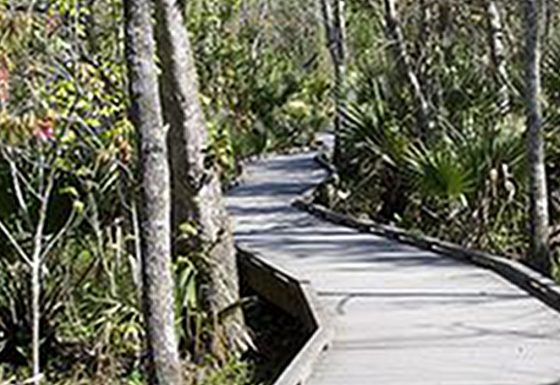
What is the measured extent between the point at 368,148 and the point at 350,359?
9.29m

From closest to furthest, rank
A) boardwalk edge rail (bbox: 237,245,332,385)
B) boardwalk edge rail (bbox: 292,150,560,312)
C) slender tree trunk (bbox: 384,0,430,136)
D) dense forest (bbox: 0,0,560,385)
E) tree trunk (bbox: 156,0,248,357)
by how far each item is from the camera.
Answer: dense forest (bbox: 0,0,560,385) < boardwalk edge rail (bbox: 237,245,332,385) < boardwalk edge rail (bbox: 292,150,560,312) < tree trunk (bbox: 156,0,248,357) < slender tree trunk (bbox: 384,0,430,136)

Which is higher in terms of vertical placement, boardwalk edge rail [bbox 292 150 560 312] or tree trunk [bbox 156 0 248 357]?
tree trunk [bbox 156 0 248 357]

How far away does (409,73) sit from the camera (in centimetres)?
1611

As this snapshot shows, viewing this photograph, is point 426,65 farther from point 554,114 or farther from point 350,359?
point 350,359

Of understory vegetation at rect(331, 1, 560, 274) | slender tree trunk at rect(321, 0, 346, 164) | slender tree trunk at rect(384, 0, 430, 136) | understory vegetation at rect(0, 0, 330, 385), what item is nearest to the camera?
understory vegetation at rect(0, 0, 330, 385)

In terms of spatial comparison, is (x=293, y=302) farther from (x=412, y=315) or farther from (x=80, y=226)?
(x=80, y=226)

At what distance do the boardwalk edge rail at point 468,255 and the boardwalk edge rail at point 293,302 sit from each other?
5.49 feet

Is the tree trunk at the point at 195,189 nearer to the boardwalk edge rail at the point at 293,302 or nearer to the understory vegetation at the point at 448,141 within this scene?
the boardwalk edge rail at the point at 293,302

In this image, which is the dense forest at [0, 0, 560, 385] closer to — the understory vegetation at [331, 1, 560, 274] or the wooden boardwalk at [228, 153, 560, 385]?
the understory vegetation at [331, 1, 560, 274]

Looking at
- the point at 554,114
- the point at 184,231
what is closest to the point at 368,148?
the point at 554,114

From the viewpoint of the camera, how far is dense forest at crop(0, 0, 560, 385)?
747 centimetres

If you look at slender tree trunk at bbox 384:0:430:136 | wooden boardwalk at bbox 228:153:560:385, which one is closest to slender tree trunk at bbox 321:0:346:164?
slender tree trunk at bbox 384:0:430:136

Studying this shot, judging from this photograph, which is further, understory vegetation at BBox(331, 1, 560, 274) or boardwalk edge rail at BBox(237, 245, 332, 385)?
understory vegetation at BBox(331, 1, 560, 274)

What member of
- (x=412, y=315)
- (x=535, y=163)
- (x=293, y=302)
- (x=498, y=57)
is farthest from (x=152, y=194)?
(x=498, y=57)
